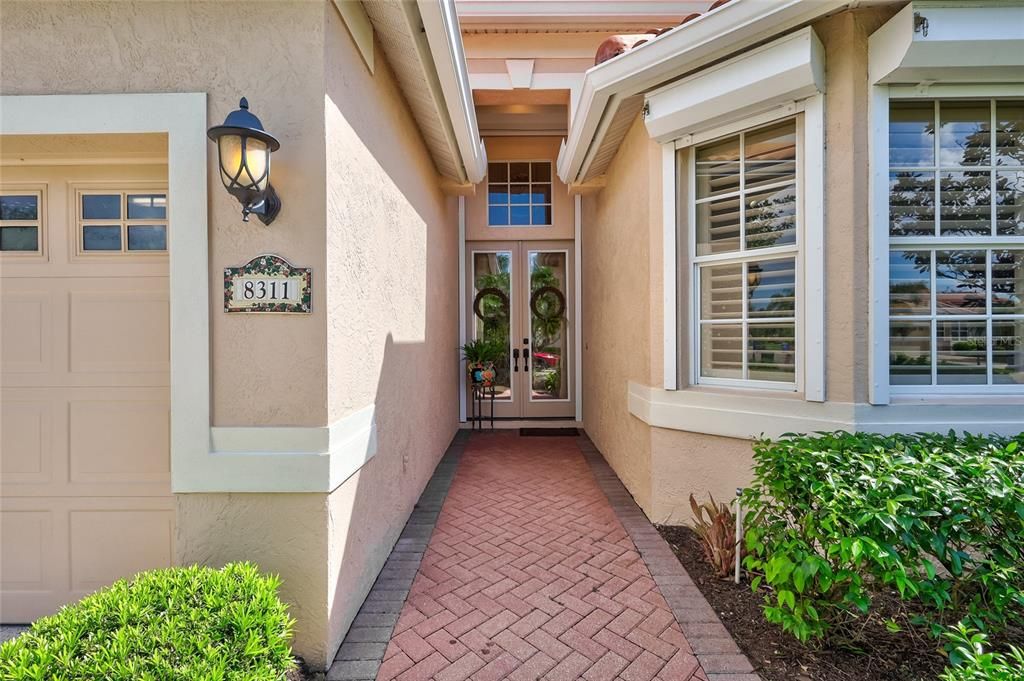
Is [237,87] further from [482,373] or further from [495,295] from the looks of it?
[495,295]

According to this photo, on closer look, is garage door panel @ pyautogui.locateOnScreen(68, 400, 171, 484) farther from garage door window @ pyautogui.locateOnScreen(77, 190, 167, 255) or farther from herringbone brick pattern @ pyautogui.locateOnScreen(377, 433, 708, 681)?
herringbone brick pattern @ pyautogui.locateOnScreen(377, 433, 708, 681)

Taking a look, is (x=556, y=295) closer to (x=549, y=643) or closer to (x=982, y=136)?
(x=982, y=136)

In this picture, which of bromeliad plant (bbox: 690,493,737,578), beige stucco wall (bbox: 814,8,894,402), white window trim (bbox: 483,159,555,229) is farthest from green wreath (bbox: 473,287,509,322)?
beige stucco wall (bbox: 814,8,894,402)

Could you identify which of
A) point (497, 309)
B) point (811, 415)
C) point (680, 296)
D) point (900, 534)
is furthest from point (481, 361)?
point (900, 534)

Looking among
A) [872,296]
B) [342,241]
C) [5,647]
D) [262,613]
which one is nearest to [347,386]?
[342,241]

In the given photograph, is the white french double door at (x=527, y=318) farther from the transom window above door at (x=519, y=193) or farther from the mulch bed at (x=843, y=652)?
the mulch bed at (x=843, y=652)

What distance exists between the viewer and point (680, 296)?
3354 mm

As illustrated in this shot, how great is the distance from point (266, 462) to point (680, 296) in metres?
2.98

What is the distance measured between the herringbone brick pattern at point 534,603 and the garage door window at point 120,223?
2473 millimetres

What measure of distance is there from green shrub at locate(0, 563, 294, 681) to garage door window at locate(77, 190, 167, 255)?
5.47 ft

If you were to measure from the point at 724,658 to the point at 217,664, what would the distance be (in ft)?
6.86

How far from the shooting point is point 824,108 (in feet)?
8.82

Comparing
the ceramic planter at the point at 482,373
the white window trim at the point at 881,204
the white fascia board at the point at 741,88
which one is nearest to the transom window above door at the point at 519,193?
the ceramic planter at the point at 482,373

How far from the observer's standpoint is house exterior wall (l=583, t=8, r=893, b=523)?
103 inches
